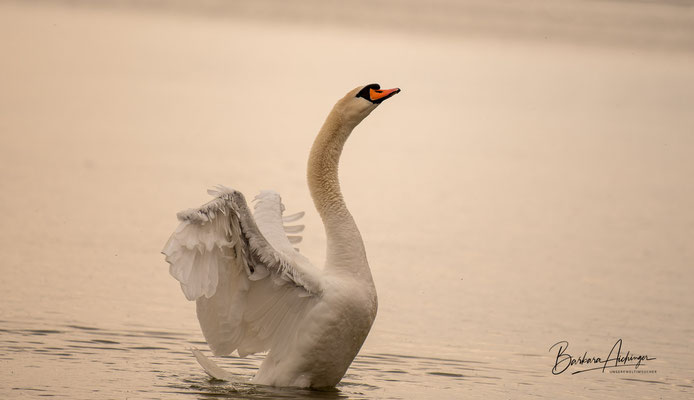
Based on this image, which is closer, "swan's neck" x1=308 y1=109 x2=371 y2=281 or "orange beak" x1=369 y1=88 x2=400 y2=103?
"swan's neck" x1=308 y1=109 x2=371 y2=281

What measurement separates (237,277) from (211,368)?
0.74 metres

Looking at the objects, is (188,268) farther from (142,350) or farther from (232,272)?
(142,350)

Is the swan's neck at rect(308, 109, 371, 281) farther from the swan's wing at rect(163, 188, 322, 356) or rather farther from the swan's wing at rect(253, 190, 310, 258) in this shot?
the swan's wing at rect(253, 190, 310, 258)

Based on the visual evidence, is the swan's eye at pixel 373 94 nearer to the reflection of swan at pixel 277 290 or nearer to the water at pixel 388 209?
the reflection of swan at pixel 277 290

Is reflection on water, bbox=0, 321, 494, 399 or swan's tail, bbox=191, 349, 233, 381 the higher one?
swan's tail, bbox=191, 349, 233, 381

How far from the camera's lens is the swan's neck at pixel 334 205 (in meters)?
8.75

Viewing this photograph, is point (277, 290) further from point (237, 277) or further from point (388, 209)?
point (388, 209)

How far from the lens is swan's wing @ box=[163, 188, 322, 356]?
25.9 ft

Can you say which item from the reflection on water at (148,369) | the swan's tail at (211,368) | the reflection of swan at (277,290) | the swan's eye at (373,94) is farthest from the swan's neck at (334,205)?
the swan's tail at (211,368)

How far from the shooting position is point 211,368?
8.70 m

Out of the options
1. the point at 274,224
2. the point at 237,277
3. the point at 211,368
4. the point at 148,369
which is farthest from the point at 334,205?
the point at 148,369

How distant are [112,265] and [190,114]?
12.3 meters

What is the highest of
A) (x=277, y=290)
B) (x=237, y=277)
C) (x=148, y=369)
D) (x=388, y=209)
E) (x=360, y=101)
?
(x=360, y=101)

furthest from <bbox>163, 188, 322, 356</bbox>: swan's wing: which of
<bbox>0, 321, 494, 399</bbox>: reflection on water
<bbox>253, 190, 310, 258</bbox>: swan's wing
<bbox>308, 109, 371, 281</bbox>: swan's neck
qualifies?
<bbox>253, 190, 310, 258</bbox>: swan's wing
